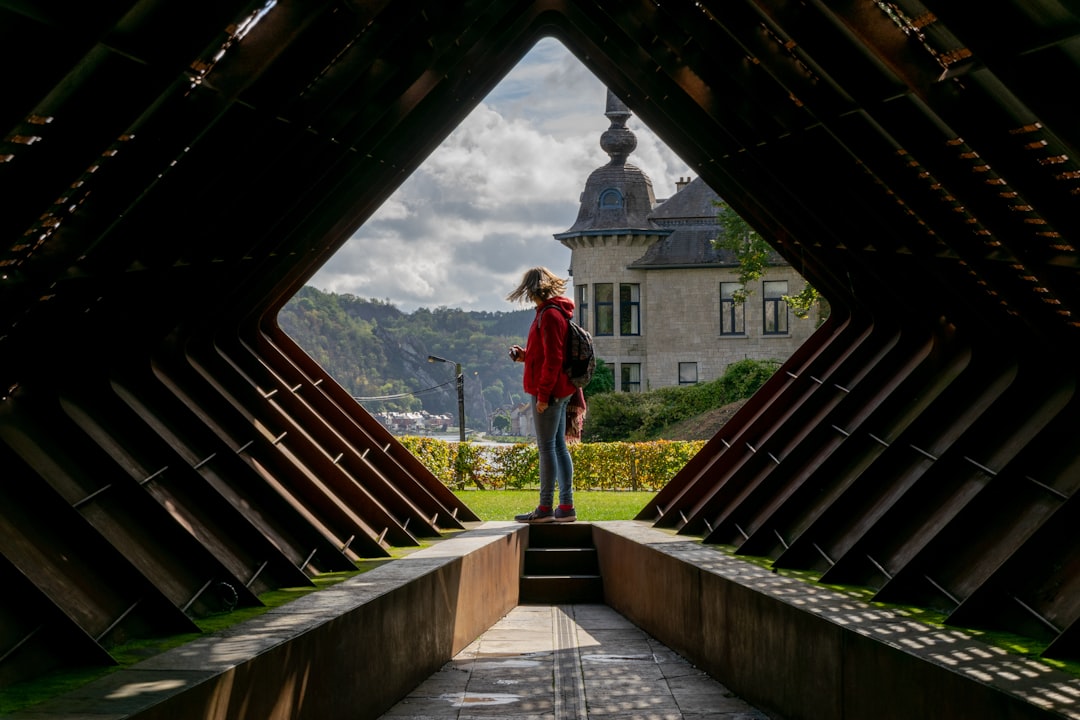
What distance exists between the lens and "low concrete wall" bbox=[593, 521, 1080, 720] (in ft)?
15.9

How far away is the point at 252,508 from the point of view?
8.31m

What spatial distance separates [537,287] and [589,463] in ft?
37.3

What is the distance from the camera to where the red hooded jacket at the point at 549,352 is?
454 inches

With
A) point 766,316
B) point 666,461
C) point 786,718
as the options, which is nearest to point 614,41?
point 786,718

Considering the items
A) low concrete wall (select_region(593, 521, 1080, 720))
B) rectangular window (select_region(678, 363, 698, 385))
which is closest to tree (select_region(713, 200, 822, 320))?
rectangular window (select_region(678, 363, 698, 385))

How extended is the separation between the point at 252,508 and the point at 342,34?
3.22 meters

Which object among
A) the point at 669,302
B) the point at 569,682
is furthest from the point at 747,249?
the point at 569,682

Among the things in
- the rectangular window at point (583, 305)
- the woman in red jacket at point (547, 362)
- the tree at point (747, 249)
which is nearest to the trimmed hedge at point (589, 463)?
the tree at point (747, 249)

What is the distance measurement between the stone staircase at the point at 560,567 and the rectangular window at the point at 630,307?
37.0 meters

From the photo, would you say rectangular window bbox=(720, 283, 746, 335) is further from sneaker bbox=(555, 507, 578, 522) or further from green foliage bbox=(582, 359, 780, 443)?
sneaker bbox=(555, 507, 578, 522)

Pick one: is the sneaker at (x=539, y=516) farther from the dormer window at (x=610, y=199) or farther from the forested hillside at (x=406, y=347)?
the forested hillside at (x=406, y=347)

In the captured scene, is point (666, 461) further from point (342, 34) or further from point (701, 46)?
point (342, 34)

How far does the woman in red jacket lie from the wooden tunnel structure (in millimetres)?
1505

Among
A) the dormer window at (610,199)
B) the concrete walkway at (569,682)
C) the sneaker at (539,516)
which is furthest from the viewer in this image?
the dormer window at (610,199)
